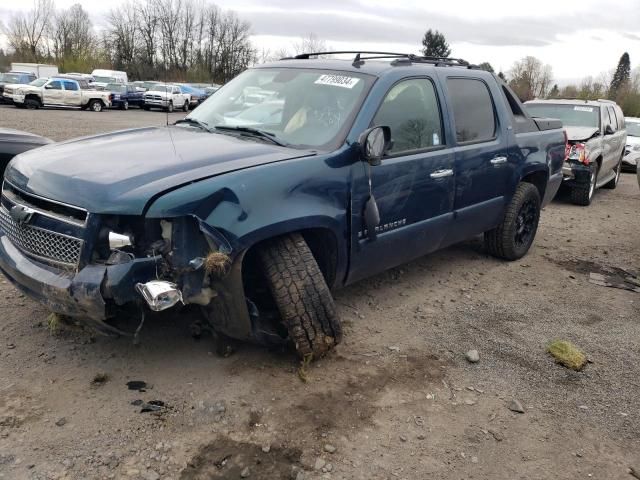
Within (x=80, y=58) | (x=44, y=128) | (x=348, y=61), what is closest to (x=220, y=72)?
(x=80, y=58)

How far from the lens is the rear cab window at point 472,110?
15.0 ft

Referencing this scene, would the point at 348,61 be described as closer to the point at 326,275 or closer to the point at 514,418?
the point at 326,275

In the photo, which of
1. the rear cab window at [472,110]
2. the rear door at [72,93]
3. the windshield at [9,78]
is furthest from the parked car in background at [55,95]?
the rear cab window at [472,110]

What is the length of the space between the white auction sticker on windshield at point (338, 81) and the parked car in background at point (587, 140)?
5.90 meters

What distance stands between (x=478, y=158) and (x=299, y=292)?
2264mm

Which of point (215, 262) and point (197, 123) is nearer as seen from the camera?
point (215, 262)

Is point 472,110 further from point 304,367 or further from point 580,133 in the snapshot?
point 580,133

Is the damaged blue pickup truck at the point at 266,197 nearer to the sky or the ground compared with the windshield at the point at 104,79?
nearer to the ground

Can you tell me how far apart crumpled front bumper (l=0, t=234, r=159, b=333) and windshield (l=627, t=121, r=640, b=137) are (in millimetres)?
15052

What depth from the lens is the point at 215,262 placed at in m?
2.81

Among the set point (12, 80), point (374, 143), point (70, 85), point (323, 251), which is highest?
point (12, 80)

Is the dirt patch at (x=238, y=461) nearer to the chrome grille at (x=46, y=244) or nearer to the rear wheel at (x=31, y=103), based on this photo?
the chrome grille at (x=46, y=244)

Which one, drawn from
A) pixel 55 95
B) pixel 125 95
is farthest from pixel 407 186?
pixel 125 95

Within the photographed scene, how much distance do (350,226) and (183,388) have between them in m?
1.37
